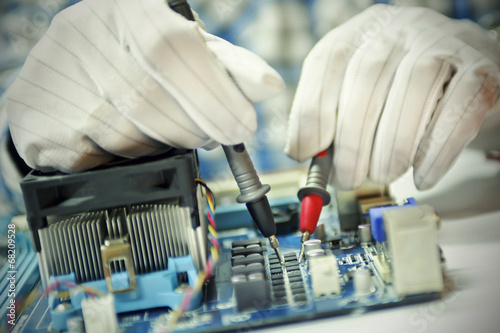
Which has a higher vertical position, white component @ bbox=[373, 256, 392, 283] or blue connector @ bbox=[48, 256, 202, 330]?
blue connector @ bbox=[48, 256, 202, 330]

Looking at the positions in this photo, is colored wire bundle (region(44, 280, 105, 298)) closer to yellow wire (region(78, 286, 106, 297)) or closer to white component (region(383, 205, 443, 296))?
yellow wire (region(78, 286, 106, 297))

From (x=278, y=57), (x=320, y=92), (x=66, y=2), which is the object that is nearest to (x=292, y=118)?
(x=320, y=92)

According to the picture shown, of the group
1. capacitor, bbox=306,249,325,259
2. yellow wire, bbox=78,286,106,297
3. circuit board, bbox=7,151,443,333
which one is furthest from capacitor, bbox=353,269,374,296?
yellow wire, bbox=78,286,106,297

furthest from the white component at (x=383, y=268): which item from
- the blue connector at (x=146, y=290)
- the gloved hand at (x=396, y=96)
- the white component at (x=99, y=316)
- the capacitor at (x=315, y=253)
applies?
the white component at (x=99, y=316)

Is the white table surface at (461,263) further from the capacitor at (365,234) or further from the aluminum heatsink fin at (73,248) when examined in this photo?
the aluminum heatsink fin at (73,248)

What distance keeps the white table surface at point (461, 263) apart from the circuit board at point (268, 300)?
0.06ft

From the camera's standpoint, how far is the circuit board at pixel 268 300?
0.91 metres

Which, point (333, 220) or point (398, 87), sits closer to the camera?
point (398, 87)

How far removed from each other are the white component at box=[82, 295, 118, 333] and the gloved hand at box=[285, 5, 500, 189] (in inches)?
22.7

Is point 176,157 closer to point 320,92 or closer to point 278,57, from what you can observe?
point 320,92

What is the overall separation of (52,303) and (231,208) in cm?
52

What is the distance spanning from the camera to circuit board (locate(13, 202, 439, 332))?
909mm

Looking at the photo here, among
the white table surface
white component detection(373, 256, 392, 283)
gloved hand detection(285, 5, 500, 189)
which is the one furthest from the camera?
gloved hand detection(285, 5, 500, 189)

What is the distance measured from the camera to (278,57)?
1.43m
